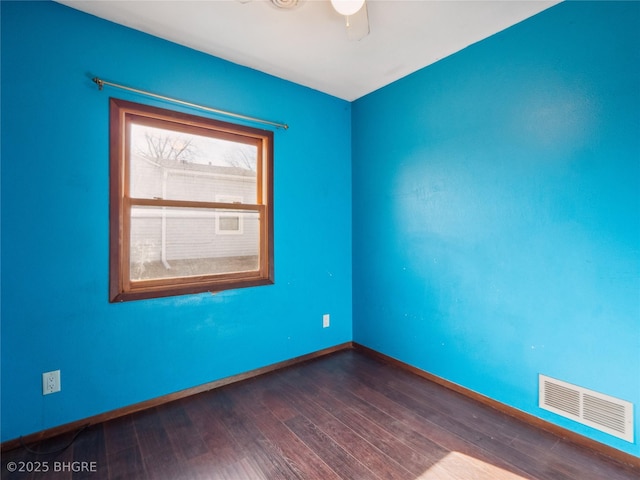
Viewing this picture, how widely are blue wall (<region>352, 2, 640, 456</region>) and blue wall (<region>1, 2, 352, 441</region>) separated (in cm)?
133

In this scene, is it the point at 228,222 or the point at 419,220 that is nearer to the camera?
the point at 228,222

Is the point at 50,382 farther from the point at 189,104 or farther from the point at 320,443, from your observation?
the point at 189,104

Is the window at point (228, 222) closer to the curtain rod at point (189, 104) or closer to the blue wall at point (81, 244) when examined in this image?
the blue wall at point (81, 244)

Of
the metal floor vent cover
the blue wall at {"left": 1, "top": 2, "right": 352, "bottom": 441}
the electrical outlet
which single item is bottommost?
the metal floor vent cover

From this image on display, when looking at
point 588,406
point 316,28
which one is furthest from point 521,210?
point 316,28

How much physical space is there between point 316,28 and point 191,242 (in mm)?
1748

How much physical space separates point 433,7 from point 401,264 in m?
1.87

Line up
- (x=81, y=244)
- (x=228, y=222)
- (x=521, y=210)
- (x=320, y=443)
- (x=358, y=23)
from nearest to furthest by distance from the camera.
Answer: (x=358, y=23) < (x=320, y=443) < (x=81, y=244) < (x=521, y=210) < (x=228, y=222)

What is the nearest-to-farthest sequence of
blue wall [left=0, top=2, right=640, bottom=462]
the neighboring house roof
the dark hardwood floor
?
1. the dark hardwood floor
2. blue wall [left=0, top=2, right=640, bottom=462]
3. the neighboring house roof

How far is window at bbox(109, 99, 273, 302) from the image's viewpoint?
209 cm

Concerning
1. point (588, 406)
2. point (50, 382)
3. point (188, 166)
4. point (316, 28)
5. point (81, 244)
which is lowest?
point (588, 406)

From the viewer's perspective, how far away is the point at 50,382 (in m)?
1.84

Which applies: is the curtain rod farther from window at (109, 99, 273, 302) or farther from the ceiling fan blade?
the ceiling fan blade

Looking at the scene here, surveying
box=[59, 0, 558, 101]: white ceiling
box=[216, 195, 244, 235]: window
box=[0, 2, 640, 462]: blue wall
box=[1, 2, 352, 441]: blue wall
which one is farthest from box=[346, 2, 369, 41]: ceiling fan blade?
box=[216, 195, 244, 235]: window
